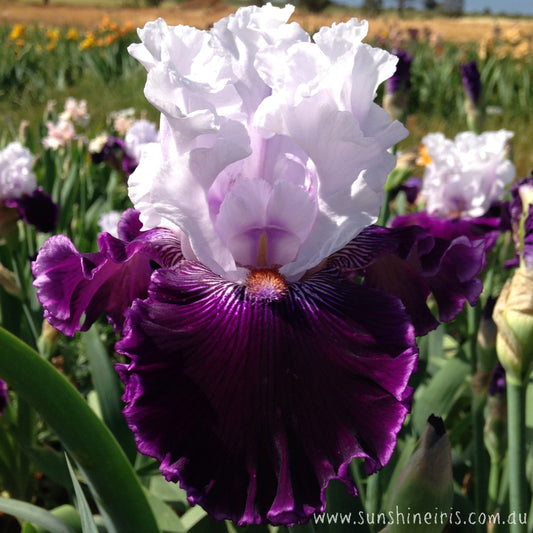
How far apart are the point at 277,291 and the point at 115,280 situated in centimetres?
30

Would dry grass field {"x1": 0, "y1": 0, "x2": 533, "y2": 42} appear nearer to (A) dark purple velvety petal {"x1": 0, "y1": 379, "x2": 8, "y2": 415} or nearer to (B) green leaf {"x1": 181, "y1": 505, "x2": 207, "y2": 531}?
(A) dark purple velvety petal {"x1": 0, "y1": 379, "x2": 8, "y2": 415}

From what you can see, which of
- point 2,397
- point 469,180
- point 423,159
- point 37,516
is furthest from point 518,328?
point 423,159

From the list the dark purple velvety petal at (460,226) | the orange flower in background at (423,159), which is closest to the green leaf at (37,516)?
the dark purple velvety petal at (460,226)

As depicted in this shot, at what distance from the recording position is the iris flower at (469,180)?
6.40ft

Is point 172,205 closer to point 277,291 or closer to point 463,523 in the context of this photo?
point 277,291

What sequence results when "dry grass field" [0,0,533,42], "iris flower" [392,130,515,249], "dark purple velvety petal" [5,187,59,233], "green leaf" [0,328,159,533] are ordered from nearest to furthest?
"green leaf" [0,328,159,533]
"iris flower" [392,130,515,249]
"dark purple velvety petal" [5,187,59,233]
"dry grass field" [0,0,533,42]

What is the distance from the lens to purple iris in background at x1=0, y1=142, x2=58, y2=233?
2.12 meters

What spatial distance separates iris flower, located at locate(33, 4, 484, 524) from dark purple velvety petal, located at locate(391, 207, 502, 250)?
35.5 inches

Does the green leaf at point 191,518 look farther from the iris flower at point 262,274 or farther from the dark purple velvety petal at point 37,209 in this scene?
the dark purple velvety petal at point 37,209

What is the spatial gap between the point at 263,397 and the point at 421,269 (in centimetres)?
37

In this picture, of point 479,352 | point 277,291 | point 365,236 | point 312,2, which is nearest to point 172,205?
point 277,291

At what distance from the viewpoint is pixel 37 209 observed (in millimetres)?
2172

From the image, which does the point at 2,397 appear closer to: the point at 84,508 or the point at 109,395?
the point at 109,395

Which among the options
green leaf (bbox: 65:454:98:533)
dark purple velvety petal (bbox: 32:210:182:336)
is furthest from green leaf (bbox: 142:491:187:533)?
dark purple velvety petal (bbox: 32:210:182:336)
